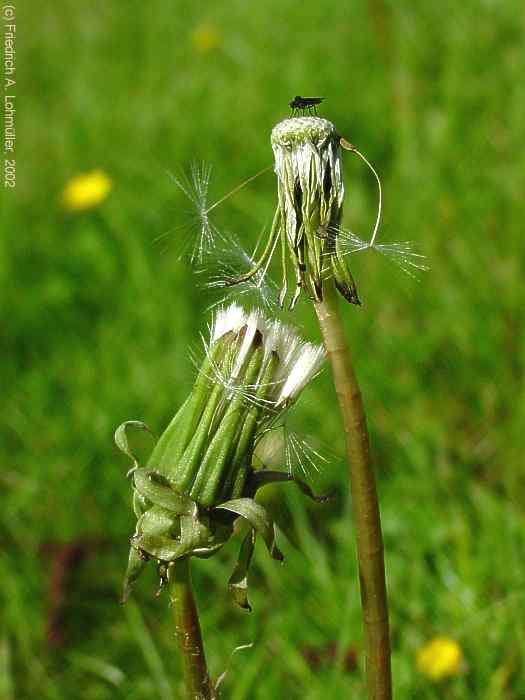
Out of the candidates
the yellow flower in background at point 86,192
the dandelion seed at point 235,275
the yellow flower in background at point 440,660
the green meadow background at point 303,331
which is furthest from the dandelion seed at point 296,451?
the yellow flower in background at point 86,192

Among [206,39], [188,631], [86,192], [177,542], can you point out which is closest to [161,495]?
[177,542]

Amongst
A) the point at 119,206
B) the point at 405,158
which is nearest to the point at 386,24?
the point at 405,158

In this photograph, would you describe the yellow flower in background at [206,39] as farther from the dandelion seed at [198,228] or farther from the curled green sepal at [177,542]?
the curled green sepal at [177,542]

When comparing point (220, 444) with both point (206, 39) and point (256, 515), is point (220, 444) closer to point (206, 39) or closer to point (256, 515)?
point (256, 515)

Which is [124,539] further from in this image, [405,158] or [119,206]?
[405,158]

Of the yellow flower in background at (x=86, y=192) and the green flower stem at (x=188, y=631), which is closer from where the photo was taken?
the green flower stem at (x=188, y=631)
